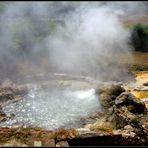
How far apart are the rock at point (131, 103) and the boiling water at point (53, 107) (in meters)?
1.41

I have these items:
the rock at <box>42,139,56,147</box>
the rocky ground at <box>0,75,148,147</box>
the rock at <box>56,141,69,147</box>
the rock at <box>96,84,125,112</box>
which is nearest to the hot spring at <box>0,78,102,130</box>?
the rock at <box>96,84,125,112</box>

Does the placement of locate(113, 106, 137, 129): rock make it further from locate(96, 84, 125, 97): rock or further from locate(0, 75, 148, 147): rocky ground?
locate(96, 84, 125, 97): rock

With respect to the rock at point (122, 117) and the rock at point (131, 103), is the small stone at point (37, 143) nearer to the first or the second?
the rock at point (122, 117)

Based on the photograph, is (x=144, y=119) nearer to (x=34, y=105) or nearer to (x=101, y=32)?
(x=34, y=105)

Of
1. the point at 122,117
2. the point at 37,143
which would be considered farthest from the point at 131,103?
the point at 37,143

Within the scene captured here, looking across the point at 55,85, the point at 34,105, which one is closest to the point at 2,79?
the point at 55,85

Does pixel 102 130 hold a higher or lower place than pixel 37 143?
lower

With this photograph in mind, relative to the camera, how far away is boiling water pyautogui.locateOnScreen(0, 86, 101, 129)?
12250 mm

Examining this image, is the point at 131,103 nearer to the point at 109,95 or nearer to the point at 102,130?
the point at 109,95

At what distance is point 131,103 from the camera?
1230 centimetres

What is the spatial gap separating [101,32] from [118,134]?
12.3 metres

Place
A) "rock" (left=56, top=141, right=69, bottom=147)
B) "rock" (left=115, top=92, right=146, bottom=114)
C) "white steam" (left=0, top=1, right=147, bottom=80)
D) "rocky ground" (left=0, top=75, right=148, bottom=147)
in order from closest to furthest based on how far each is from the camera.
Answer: "rock" (left=56, top=141, right=69, bottom=147) → "rocky ground" (left=0, top=75, right=148, bottom=147) → "rock" (left=115, top=92, right=146, bottom=114) → "white steam" (left=0, top=1, right=147, bottom=80)

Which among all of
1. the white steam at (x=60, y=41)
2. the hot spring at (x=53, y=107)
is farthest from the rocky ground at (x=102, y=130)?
the white steam at (x=60, y=41)

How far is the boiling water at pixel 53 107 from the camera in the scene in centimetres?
1225
